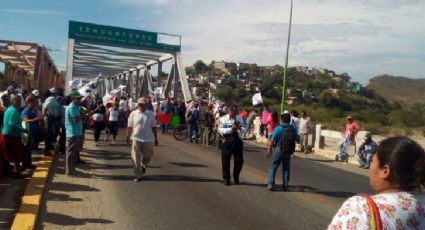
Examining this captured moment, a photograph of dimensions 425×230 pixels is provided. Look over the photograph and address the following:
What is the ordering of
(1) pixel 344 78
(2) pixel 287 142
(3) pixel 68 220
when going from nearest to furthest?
Result: (3) pixel 68 220
(2) pixel 287 142
(1) pixel 344 78

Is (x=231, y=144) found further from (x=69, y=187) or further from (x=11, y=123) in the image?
(x=11, y=123)

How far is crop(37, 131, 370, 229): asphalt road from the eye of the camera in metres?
7.48

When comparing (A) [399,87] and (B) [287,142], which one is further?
(A) [399,87]

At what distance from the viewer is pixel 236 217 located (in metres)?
7.91

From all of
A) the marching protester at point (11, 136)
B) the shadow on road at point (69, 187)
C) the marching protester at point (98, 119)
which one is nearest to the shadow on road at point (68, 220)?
the shadow on road at point (69, 187)

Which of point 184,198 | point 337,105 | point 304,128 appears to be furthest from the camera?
point 337,105

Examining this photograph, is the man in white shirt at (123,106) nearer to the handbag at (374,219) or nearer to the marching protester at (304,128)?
the marching protester at (304,128)

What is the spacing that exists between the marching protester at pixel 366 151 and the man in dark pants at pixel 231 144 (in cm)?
744

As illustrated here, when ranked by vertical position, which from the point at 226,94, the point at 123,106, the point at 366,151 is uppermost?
the point at 226,94

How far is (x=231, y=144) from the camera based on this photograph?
1102 centimetres

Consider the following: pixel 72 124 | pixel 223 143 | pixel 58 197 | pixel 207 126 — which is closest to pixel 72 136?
pixel 72 124

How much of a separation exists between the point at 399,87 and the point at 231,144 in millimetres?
125463

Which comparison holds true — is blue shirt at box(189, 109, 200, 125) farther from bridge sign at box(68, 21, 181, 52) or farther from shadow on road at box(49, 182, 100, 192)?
bridge sign at box(68, 21, 181, 52)

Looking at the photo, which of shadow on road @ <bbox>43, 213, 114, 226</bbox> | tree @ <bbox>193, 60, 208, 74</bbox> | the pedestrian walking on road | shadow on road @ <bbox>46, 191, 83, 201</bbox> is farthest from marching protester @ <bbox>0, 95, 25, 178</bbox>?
tree @ <bbox>193, 60, 208, 74</bbox>
